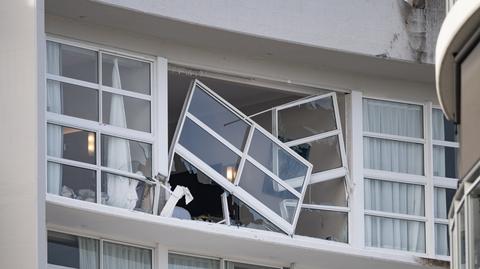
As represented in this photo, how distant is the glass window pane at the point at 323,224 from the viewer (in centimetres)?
2216

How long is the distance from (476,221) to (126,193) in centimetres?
655

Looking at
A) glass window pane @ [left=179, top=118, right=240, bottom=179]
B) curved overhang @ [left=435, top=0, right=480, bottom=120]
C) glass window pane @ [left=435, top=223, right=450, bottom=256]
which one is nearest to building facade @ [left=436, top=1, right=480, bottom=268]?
curved overhang @ [left=435, top=0, right=480, bottom=120]

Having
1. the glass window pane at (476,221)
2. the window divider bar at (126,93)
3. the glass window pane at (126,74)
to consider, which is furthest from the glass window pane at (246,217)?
the glass window pane at (476,221)

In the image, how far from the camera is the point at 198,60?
69.6 feet

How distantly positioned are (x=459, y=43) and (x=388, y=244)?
7.79m

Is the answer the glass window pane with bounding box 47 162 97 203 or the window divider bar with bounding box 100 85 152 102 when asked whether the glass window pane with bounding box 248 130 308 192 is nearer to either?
the window divider bar with bounding box 100 85 152 102

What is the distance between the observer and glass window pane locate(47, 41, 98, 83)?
65.4 feet

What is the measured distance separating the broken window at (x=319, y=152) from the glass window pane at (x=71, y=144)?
9.88ft

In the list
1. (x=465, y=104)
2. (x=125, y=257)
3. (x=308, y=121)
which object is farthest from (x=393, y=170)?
(x=465, y=104)

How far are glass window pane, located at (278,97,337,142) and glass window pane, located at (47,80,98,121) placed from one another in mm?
3127

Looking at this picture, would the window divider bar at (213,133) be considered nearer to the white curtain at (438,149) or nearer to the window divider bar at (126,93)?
the window divider bar at (126,93)

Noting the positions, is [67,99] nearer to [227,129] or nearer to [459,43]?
[227,129]

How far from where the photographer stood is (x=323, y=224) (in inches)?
878

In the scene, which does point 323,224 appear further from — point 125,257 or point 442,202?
point 125,257
